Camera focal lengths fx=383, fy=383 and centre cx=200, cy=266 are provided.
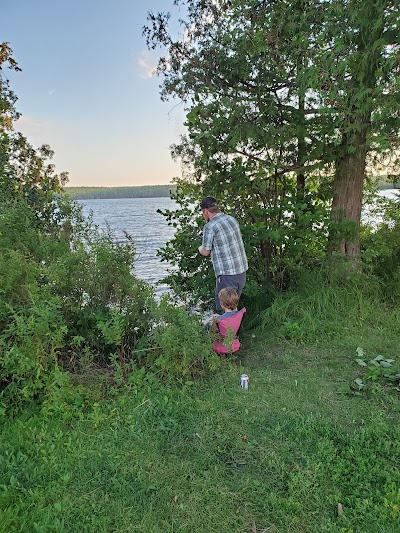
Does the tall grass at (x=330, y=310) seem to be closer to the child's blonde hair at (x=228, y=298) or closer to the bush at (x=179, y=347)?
the child's blonde hair at (x=228, y=298)

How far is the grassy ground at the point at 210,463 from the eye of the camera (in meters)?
2.31

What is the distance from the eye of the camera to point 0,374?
3.39 metres

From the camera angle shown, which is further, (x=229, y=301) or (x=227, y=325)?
(x=229, y=301)

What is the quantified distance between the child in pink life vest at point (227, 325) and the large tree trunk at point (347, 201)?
7.71 feet

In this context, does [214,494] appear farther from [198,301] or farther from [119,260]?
Answer: [198,301]

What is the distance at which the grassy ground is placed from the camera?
231 cm

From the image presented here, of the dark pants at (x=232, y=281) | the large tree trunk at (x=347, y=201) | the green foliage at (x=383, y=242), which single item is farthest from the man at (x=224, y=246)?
the green foliage at (x=383, y=242)

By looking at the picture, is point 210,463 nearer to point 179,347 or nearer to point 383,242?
point 179,347

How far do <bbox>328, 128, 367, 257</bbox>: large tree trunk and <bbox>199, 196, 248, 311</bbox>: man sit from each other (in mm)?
1803

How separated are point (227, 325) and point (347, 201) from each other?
129 inches

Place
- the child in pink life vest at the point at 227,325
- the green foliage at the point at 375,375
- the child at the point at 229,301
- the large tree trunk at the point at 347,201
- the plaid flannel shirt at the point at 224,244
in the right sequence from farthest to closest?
the large tree trunk at the point at 347,201
the plaid flannel shirt at the point at 224,244
the child at the point at 229,301
the child in pink life vest at the point at 227,325
the green foliage at the point at 375,375

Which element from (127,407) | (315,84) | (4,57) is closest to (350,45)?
(315,84)

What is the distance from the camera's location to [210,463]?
9.05 feet

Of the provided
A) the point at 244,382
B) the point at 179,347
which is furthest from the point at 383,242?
the point at 179,347
